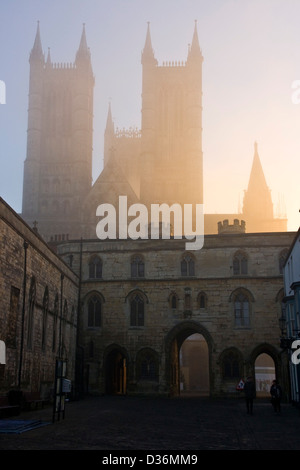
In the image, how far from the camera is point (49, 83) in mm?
84625

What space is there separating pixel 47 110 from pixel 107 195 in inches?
929

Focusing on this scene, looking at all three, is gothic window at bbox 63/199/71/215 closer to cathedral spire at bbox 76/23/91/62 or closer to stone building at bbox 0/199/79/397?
cathedral spire at bbox 76/23/91/62

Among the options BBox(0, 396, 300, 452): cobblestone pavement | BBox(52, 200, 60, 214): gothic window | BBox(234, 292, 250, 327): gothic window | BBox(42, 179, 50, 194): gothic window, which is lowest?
BBox(0, 396, 300, 452): cobblestone pavement

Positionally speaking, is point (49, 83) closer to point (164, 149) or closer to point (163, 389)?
point (164, 149)

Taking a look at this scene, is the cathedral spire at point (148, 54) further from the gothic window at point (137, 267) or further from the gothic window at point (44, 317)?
the gothic window at point (44, 317)

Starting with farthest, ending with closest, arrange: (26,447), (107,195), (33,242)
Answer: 1. (107,195)
2. (33,242)
3. (26,447)

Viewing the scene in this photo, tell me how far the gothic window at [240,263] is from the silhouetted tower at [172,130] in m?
39.0

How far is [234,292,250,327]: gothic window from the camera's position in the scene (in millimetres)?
37469

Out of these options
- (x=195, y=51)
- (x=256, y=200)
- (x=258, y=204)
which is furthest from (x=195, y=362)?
(x=195, y=51)

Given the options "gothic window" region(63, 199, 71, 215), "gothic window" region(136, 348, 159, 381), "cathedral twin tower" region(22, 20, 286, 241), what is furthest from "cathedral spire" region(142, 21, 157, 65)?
"gothic window" region(136, 348, 159, 381)

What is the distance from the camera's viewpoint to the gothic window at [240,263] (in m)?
38.2

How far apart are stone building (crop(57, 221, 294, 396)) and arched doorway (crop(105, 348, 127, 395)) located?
11 centimetres

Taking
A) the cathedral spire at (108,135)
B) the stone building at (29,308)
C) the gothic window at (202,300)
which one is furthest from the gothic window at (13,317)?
the cathedral spire at (108,135)

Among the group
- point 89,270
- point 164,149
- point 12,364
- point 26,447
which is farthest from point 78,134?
point 26,447
